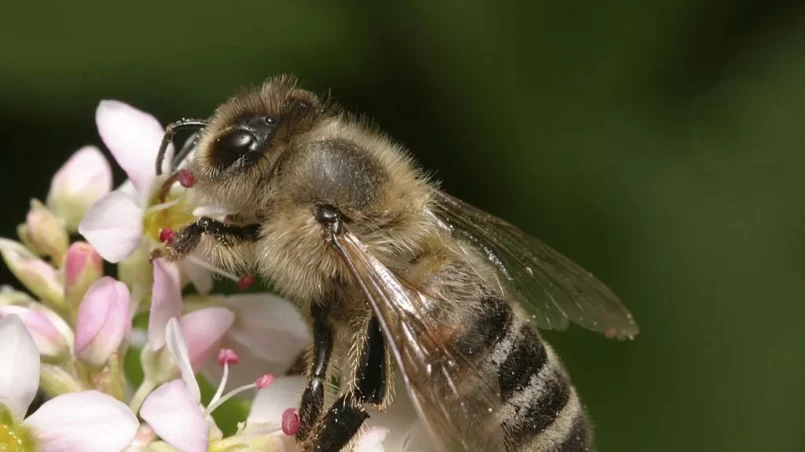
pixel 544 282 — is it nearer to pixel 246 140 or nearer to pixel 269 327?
pixel 269 327

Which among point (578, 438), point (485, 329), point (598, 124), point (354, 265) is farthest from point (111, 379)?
point (598, 124)

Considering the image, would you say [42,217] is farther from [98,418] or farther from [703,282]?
[703,282]

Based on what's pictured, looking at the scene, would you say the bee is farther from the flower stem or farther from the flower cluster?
the flower stem

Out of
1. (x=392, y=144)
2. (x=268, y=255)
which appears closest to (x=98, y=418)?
(x=268, y=255)

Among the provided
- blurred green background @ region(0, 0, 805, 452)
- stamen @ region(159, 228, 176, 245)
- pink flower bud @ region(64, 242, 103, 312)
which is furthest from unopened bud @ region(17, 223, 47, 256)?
blurred green background @ region(0, 0, 805, 452)

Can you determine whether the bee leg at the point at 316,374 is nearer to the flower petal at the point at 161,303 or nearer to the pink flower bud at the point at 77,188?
the flower petal at the point at 161,303

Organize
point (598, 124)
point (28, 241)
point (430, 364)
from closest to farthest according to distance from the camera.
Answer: point (430, 364) → point (28, 241) → point (598, 124)
